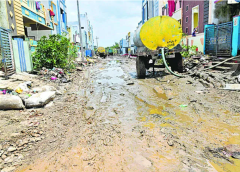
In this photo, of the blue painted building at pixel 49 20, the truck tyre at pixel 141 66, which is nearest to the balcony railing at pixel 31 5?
the blue painted building at pixel 49 20

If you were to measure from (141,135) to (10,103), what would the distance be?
10.8 ft

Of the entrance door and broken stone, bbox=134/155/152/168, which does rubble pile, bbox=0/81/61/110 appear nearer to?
the entrance door

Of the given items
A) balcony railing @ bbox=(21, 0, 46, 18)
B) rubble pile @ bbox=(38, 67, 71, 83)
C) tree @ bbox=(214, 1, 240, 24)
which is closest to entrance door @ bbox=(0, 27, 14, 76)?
rubble pile @ bbox=(38, 67, 71, 83)

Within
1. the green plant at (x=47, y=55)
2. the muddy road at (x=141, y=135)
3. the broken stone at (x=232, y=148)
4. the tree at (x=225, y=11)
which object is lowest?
the broken stone at (x=232, y=148)

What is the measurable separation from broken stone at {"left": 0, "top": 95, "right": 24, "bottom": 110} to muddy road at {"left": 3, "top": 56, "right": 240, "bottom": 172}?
0.61 m

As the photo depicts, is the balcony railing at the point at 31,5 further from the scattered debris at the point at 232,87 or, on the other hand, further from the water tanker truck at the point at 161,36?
the scattered debris at the point at 232,87

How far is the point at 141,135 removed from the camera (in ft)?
9.98

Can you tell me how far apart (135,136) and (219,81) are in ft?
14.4

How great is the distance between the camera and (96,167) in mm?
2252

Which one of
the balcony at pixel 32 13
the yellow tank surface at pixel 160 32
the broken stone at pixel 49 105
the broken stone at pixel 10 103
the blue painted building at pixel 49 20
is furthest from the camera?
the blue painted building at pixel 49 20

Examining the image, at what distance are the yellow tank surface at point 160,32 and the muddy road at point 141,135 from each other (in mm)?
3280

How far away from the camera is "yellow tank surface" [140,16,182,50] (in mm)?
7691

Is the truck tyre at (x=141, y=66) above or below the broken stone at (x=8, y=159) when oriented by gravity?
above

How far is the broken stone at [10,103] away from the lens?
4.37 metres
